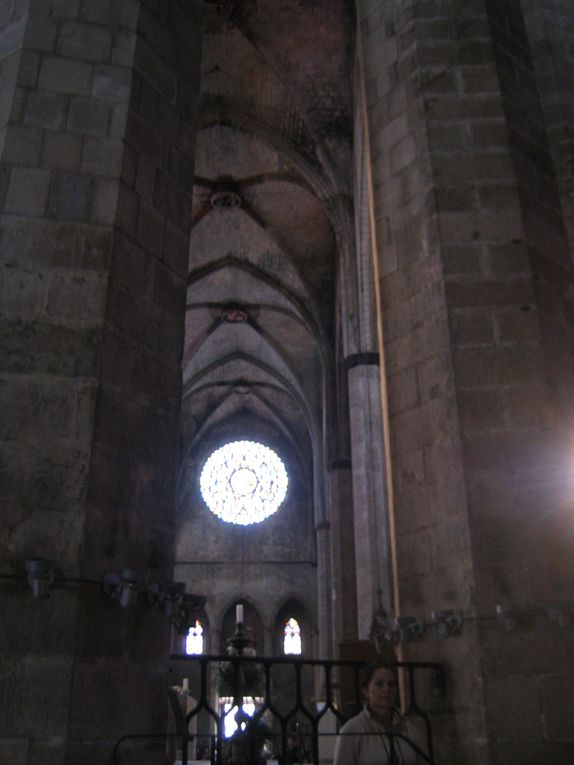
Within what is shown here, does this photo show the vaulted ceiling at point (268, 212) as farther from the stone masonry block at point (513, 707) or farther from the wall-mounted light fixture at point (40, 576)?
the wall-mounted light fixture at point (40, 576)

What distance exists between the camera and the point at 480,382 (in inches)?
178

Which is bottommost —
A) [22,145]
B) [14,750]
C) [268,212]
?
[14,750]

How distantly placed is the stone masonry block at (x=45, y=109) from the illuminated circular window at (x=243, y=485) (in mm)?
21311

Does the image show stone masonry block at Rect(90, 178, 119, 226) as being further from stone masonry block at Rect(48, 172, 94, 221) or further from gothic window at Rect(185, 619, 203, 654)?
gothic window at Rect(185, 619, 203, 654)

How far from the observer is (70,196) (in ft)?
14.3

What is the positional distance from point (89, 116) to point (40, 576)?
2.69 meters

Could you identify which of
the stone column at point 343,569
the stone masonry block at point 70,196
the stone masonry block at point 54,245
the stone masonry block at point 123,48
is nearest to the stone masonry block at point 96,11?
the stone masonry block at point 123,48

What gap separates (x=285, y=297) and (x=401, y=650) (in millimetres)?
14189

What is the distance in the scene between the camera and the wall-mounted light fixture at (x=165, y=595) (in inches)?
150

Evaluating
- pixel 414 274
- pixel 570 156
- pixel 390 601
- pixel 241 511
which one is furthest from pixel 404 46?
pixel 241 511

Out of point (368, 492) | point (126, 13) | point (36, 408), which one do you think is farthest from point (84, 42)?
point (368, 492)

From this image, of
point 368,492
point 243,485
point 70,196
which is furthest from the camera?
point 243,485

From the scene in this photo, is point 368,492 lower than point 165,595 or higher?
higher

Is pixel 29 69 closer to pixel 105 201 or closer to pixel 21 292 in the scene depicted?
pixel 105 201
